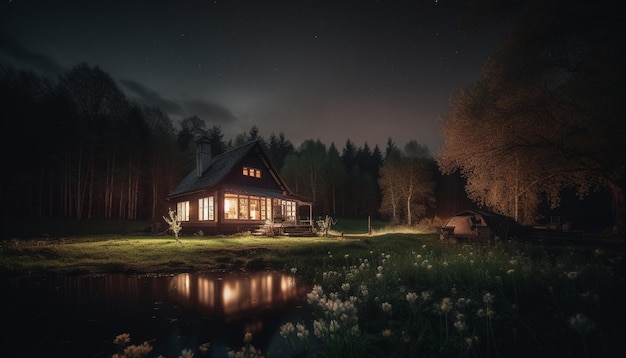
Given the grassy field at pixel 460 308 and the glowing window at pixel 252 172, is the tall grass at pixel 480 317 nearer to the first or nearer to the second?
the grassy field at pixel 460 308

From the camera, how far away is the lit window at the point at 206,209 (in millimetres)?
25391

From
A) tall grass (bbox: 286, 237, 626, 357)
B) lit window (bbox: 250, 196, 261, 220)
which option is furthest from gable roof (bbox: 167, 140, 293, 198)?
tall grass (bbox: 286, 237, 626, 357)

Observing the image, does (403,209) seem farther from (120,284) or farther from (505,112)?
(120,284)

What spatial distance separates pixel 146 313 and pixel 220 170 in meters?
22.1

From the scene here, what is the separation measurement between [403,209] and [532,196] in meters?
24.0

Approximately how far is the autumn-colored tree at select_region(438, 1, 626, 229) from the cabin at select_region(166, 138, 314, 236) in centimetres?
1271

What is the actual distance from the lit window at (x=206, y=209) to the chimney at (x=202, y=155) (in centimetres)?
365

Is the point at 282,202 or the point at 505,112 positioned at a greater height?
the point at 505,112

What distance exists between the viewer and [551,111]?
12.2 meters

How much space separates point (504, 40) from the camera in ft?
39.0

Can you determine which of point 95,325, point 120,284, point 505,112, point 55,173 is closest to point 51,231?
point 55,173

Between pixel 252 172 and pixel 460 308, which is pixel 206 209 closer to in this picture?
pixel 252 172

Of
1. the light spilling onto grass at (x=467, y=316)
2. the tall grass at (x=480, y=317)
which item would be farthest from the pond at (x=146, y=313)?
the tall grass at (x=480, y=317)

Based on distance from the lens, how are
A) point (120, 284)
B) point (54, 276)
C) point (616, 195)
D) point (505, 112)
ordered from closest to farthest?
point (120, 284) < point (54, 276) < point (505, 112) < point (616, 195)
